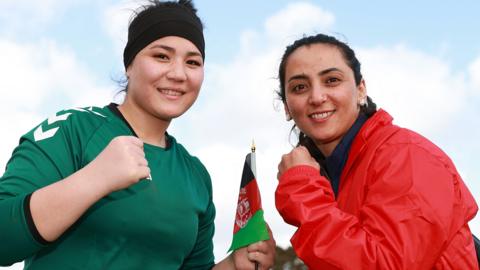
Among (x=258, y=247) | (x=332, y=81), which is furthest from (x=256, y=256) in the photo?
(x=332, y=81)

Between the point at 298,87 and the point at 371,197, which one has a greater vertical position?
the point at 298,87

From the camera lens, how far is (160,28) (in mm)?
3652

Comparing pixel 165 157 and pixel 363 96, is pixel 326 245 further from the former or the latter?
pixel 363 96

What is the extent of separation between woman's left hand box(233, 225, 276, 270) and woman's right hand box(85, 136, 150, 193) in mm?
1411

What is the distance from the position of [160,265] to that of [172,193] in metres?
0.42

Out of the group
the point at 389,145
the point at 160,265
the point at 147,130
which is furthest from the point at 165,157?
the point at 389,145

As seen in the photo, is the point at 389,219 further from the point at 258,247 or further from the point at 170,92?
the point at 170,92

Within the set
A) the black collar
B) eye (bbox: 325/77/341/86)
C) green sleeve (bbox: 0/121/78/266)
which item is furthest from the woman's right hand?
eye (bbox: 325/77/341/86)

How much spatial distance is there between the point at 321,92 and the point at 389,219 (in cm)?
113

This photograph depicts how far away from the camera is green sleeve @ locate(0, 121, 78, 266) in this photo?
2.54 m

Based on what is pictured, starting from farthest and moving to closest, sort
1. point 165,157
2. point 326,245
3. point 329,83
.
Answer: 1. point 329,83
2. point 165,157
3. point 326,245

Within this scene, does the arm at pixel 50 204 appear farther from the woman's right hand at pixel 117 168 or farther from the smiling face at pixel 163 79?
the smiling face at pixel 163 79

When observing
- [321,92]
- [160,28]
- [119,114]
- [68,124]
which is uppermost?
[160,28]

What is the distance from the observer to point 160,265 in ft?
10.8
